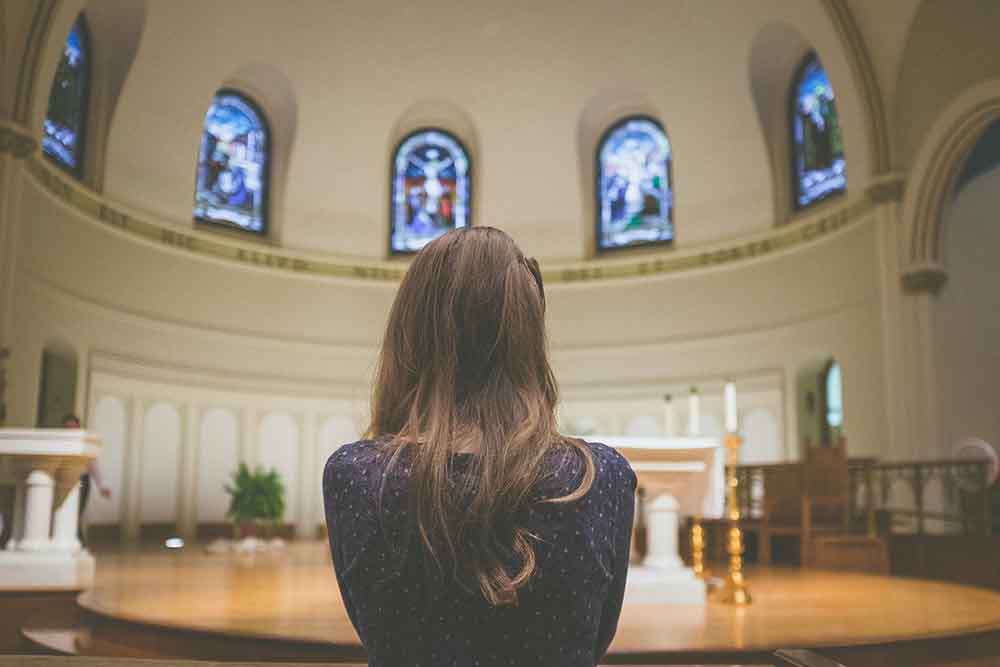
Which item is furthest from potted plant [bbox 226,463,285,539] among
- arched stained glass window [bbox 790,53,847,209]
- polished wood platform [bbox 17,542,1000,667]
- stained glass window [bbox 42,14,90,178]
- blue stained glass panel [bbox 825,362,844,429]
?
arched stained glass window [bbox 790,53,847,209]

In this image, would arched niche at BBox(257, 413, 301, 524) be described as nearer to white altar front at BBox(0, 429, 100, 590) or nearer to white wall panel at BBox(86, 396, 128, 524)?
white wall panel at BBox(86, 396, 128, 524)

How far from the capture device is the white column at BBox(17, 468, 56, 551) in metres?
6.95

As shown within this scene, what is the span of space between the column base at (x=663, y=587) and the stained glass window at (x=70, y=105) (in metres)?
9.78

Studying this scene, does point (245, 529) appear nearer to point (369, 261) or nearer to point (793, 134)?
point (369, 261)

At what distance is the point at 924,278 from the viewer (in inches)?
482

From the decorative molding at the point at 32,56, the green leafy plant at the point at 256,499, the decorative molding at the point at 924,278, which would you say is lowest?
the green leafy plant at the point at 256,499

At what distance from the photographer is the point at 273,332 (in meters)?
16.2

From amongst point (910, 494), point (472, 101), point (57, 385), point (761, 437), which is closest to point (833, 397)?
point (761, 437)

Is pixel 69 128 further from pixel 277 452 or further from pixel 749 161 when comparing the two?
pixel 749 161

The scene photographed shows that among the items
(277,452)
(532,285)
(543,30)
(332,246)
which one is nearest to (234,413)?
(277,452)

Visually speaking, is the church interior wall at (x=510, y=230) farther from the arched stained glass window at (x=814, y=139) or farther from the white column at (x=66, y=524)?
the white column at (x=66, y=524)

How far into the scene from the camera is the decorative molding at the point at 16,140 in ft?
36.0

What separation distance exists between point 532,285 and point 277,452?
1551 centimetres

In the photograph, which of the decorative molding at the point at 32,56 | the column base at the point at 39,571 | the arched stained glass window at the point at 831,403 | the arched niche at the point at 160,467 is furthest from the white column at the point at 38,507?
the arched stained glass window at the point at 831,403
